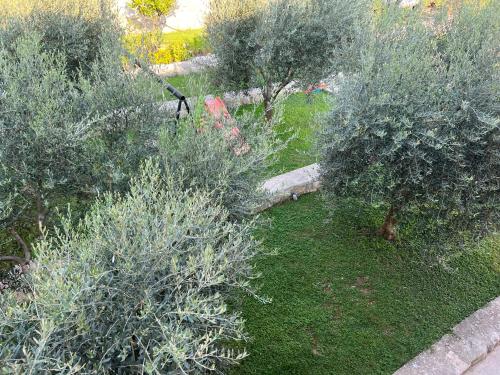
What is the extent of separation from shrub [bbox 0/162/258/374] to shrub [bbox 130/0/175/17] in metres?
Result: 10.4

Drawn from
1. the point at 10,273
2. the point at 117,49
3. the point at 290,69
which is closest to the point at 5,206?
the point at 10,273

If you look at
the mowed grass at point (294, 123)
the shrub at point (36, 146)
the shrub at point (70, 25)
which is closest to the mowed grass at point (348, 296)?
the mowed grass at point (294, 123)

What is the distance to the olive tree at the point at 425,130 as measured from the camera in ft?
13.8

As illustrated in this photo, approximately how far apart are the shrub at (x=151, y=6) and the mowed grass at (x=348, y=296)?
820 centimetres

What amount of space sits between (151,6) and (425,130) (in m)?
9.91

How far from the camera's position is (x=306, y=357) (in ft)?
14.3

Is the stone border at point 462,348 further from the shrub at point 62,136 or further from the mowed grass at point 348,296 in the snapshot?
the shrub at point 62,136

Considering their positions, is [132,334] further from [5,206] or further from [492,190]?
[492,190]

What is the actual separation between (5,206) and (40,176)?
1.25 ft

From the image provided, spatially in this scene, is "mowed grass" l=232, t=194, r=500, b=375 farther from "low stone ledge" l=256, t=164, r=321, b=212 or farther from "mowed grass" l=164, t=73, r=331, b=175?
"mowed grass" l=164, t=73, r=331, b=175

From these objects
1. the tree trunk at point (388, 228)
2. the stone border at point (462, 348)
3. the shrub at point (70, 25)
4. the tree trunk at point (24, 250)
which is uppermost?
the shrub at point (70, 25)

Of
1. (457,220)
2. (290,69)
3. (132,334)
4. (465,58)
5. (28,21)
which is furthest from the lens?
(290,69)

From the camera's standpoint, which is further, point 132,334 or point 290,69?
point 290,69

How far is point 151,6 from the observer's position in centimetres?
1163
